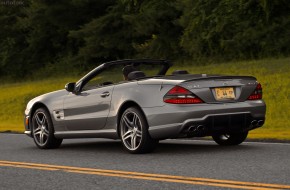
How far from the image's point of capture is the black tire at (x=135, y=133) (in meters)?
9.96

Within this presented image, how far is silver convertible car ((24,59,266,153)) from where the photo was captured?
32.1ft

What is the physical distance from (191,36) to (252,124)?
13668 millimetres

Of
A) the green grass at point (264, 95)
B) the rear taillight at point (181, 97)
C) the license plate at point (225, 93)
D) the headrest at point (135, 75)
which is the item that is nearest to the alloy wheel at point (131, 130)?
the rear taillight at point (181, 97)

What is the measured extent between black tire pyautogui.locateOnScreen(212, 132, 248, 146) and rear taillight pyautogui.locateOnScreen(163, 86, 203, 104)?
4.45 feet

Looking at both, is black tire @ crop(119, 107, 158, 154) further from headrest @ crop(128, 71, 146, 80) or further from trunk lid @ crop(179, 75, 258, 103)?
trunk lid @ crop(179, 75, 258, 103)

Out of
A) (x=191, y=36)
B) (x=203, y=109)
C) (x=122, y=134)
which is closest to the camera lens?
(x=203, y=109)

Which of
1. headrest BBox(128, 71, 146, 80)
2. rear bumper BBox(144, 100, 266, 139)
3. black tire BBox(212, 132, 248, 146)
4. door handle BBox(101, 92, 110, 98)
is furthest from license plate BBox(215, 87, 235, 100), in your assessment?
door handle BBox(101, 92, 110, 98)

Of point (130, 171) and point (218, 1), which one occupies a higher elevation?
point (218, 1)

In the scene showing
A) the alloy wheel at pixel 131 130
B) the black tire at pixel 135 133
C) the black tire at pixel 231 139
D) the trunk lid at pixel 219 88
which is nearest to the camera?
the trunk lid at pixel 219 88

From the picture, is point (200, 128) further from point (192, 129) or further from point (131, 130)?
point (131, 130)

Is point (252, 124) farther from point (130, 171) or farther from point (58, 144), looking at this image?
point (58, 144)

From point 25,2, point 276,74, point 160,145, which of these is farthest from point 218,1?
point 25,2

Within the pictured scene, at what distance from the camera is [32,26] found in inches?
2276

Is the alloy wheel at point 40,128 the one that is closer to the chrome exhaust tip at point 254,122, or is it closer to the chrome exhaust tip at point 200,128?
the chrome exhaust tip at point 200,128
